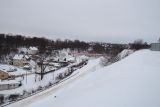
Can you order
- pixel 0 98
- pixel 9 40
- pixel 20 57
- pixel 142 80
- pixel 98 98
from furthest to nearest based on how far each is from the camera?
pixel 9 40 → pixel 20 57 → pixel 0 98 → pixel 142 80 → pixel 98 98

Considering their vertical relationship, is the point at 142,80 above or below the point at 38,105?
above

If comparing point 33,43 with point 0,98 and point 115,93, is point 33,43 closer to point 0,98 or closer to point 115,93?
point 0,98

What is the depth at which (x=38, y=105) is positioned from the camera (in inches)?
411

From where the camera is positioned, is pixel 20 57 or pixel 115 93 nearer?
pixel 115 93

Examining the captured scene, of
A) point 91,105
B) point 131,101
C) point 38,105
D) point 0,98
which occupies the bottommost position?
point 0,98

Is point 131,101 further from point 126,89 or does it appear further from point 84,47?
point 84,47

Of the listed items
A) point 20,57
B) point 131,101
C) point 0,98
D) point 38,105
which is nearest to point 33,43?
point 20,57

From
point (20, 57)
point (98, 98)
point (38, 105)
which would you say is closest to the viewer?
point (98, 98)

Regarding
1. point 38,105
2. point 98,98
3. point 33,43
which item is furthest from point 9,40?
point 98,98

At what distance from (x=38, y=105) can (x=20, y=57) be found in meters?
30.6

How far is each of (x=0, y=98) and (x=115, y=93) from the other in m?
13.0

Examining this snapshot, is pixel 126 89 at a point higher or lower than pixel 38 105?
higher

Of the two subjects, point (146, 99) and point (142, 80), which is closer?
point (146, 99)

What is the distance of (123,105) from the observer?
6367 millimetres
